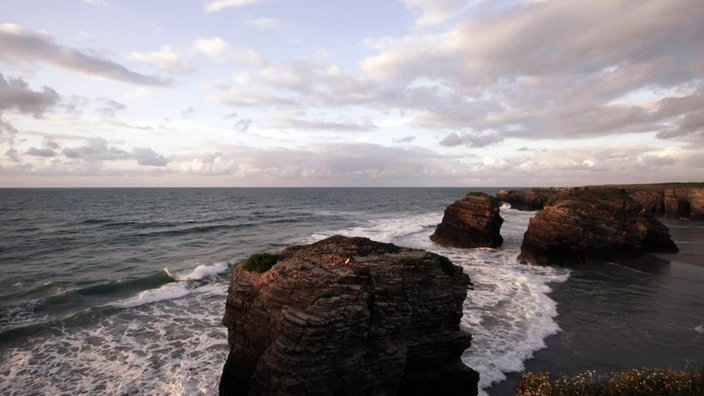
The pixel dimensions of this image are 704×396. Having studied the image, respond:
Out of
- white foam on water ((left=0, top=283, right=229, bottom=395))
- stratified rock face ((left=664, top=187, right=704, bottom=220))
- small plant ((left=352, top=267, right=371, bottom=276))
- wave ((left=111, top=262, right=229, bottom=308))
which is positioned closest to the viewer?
small plant ((left=352, top=267, right=371, bottom=276))

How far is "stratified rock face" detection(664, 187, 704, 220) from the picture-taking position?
219ft

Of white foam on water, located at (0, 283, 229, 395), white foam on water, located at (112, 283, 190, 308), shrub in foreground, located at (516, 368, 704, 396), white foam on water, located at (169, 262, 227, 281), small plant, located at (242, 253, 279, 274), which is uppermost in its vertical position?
small plant, located at (242, 253, 279, 274)

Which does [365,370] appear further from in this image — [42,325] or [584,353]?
[42,325]

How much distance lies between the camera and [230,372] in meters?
13.0

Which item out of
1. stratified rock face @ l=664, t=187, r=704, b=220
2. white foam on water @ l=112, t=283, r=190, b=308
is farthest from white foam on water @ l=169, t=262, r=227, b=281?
stratified rock face @ l=664, t=187, r=704, b=220

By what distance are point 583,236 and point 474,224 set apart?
400 inches

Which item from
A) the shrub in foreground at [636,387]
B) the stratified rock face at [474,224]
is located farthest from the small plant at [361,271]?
the stratified rock face at [474,224]

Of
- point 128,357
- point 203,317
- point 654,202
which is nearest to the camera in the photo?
point 128,357

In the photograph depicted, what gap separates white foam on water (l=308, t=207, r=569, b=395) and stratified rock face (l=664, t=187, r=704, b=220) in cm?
5312

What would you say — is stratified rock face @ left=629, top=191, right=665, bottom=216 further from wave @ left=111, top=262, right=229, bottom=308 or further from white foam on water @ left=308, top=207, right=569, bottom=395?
→ wave @ left=111, top=262, right=229, bottom=308

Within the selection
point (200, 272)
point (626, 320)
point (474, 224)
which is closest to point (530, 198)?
point (474, 224)

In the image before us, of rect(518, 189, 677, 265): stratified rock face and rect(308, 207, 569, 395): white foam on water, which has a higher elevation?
rect(518, 189, 677, 265): stratified rock face

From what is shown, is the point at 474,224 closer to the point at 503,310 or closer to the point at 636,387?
the point at 503,310

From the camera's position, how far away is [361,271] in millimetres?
12055
